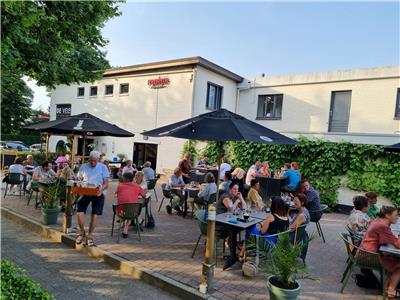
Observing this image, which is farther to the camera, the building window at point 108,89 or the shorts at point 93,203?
the building window at point 108,89

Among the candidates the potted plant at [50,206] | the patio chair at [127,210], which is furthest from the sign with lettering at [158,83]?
the patio chair at [127,210]

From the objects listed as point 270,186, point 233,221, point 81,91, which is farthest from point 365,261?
point 81,91

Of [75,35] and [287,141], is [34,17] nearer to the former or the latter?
[75,35]

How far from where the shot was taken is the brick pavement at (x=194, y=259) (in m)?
4.40

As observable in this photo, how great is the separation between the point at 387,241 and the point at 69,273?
4713 mm

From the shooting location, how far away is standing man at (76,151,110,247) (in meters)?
5.75

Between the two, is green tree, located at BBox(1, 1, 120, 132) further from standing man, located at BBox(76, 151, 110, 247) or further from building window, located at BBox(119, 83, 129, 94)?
building window, located at BBox(119, 83, 129, 94)

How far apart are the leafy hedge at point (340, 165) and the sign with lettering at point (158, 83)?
284 inches

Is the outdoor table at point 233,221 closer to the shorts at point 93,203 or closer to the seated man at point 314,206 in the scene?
the seated man at point 314,206

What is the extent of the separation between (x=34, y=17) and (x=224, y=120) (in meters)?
3.02

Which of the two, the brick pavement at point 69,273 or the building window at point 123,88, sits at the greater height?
the building window at point 123,88

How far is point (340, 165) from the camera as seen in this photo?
11500 mm

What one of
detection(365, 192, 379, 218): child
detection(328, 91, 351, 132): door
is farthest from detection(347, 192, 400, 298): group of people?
detection(328, 91, 351, 132): door

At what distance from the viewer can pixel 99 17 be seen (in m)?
5.16
